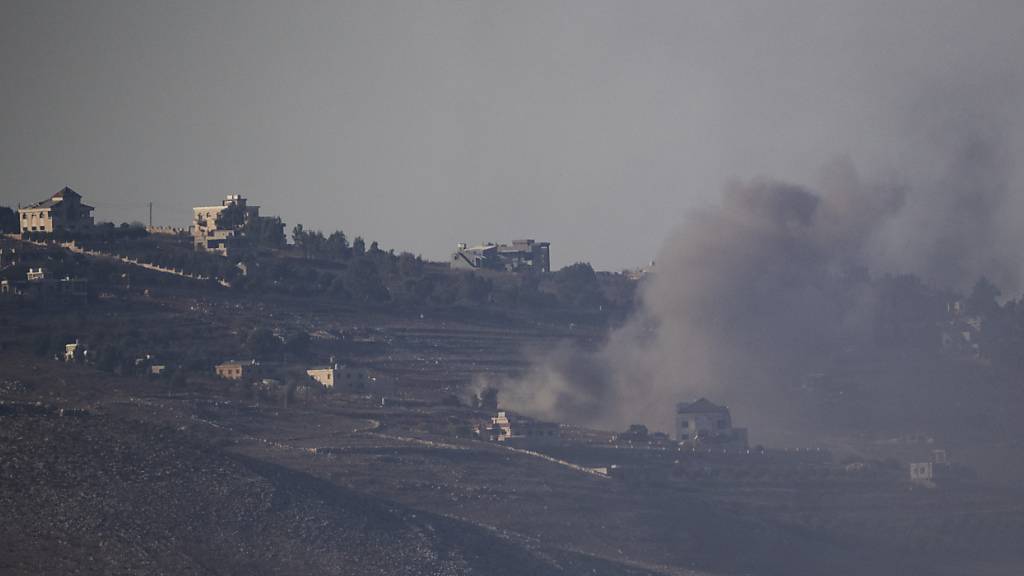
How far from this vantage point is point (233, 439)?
10788 cm

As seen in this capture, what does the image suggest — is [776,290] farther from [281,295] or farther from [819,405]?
[281,295]

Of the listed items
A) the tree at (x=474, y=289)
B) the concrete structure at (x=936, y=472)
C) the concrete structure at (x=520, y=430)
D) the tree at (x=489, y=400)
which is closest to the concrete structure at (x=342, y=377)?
the tree at (x=489, y=400)

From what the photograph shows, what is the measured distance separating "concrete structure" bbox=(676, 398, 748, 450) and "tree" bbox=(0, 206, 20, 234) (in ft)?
186

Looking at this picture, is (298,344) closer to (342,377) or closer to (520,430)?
(342,377)

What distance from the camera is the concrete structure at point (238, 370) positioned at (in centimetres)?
12712

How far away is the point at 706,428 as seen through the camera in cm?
12425

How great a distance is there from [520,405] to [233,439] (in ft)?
84.5

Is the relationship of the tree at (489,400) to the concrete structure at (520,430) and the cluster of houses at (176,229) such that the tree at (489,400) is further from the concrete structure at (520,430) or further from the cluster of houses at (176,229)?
the cluster of houses at (176,229)

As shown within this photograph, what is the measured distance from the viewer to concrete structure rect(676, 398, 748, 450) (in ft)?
402

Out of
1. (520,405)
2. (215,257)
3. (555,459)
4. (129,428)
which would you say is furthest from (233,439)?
(215,257)

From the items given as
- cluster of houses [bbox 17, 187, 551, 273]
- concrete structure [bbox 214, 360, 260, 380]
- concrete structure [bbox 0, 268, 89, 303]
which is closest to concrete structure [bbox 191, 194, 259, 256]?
cluster of houses [bbox 17, 187, 551, 273]

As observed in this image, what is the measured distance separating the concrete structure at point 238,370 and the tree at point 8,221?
129ft

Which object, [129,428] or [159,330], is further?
[159,330]

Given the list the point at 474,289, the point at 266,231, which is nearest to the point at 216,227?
the point at 266,231
